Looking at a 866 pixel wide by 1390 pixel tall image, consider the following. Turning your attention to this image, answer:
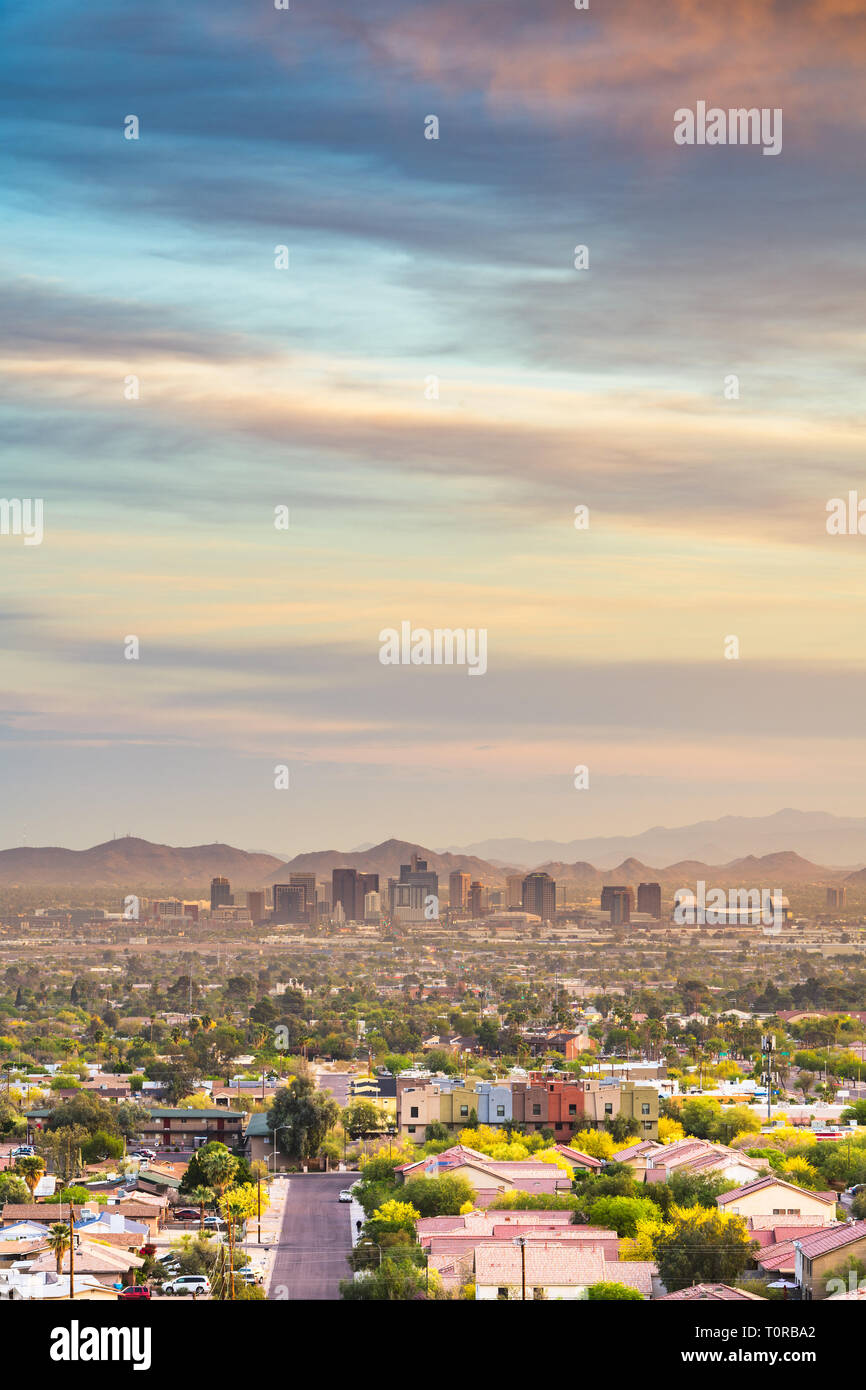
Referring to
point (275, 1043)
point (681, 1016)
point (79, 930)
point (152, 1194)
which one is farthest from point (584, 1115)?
point (79, 930)

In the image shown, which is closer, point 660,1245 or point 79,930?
point 660,1245

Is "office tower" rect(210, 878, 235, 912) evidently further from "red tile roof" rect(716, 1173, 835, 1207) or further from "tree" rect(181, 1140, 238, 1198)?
"red tile roof" rect(716, 1173, 835, 1207)

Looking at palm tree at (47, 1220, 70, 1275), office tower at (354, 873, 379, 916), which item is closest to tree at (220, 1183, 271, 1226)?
palm tree at (47, 1220, 70, 1275)

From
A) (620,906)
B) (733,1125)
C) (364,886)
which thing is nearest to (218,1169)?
(733,1125)

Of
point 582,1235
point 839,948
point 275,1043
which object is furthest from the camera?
point 839,948

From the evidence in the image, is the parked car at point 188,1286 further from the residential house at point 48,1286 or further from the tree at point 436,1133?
the tree at point 436,1133
